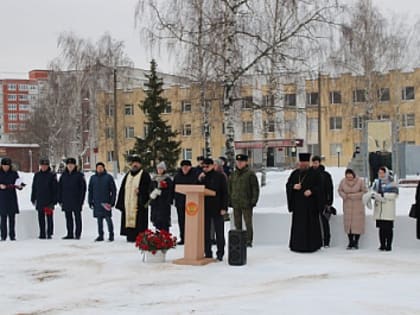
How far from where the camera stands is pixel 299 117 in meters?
52.6

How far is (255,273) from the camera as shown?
9.27 meters

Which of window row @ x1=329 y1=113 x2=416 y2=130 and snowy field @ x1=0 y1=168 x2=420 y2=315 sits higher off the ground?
window row @ x1=329 y1=113 x2=416 y2=130

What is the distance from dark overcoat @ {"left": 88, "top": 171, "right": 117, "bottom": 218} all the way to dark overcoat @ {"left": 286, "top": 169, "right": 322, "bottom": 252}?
12.2 feet

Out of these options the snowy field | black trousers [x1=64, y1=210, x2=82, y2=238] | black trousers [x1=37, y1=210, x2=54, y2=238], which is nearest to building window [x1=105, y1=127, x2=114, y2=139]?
black trousers [x1=37, y1=210, x2=54, y2=238]

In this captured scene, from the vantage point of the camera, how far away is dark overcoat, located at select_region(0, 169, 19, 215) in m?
13.5

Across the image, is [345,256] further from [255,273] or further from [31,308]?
[31,308]

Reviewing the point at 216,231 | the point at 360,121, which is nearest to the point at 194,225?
the point at 216,231

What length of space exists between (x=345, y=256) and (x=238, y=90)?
14.0 metres

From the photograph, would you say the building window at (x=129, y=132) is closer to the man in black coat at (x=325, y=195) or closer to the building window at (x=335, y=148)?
the building window at (x=335, y=148)

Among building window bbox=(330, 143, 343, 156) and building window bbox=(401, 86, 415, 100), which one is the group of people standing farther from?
building window bbox=(330, 143, 343, 156)

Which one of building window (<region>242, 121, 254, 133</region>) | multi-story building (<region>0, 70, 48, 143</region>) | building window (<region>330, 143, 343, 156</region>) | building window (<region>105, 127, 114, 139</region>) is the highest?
multi-story building (<region>0, 70, 48, 143</region>)

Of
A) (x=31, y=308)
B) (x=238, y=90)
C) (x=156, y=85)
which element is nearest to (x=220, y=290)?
(x=31, y=308)

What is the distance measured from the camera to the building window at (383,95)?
40.3 metres

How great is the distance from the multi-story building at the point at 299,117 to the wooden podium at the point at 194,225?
16.2m
